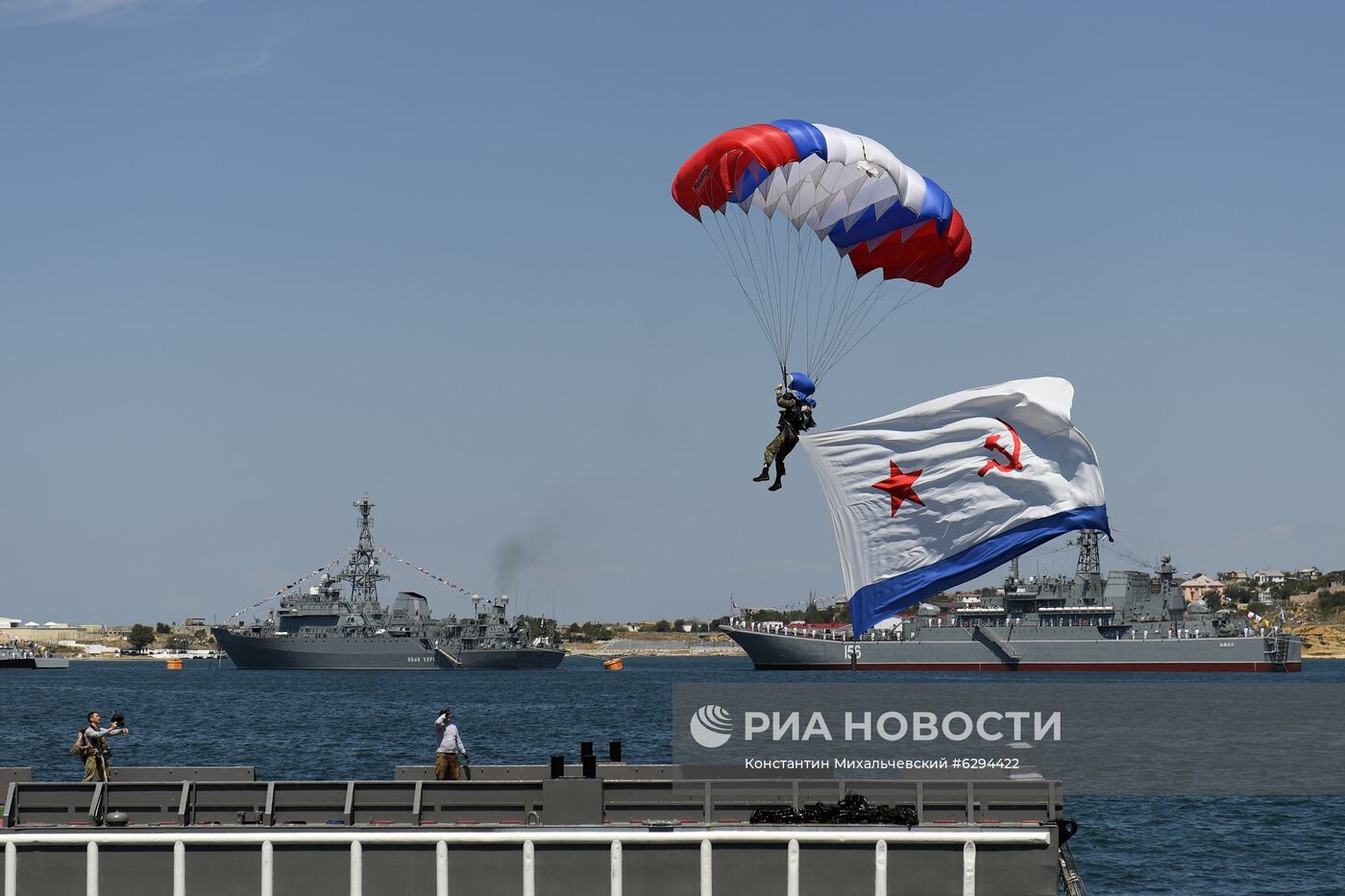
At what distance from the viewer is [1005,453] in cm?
2400

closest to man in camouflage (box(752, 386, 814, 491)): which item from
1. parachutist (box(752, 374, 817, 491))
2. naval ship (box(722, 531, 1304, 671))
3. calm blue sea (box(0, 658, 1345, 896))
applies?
parachutist (box(752, 374, 817, 491))

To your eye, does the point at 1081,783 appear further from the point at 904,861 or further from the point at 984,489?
the point at 904,861

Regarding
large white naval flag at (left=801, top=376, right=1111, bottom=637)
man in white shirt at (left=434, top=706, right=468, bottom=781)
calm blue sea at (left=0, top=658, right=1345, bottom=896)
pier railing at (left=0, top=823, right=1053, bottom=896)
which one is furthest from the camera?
calm blue sea at (left=0, top=658, right=1345, bottom=896)

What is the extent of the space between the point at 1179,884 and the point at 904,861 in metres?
14.8

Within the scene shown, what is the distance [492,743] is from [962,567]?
38901mm

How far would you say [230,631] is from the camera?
15600 centimetres

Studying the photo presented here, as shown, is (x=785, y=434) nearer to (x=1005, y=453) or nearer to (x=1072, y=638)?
(x=1005, y=453)

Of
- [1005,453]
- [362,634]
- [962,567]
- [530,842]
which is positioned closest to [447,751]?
[530,842]

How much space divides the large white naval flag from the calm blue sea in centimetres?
942

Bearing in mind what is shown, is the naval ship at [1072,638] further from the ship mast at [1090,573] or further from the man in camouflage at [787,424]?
the man in camouflage at [787,424]

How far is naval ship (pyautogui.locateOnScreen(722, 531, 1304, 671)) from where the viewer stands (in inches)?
5994

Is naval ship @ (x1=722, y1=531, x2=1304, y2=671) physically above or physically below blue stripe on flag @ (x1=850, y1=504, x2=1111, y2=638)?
below

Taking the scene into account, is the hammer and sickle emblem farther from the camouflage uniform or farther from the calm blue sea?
the calm blue sea

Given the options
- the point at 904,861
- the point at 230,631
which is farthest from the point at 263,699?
the point at 904,861
